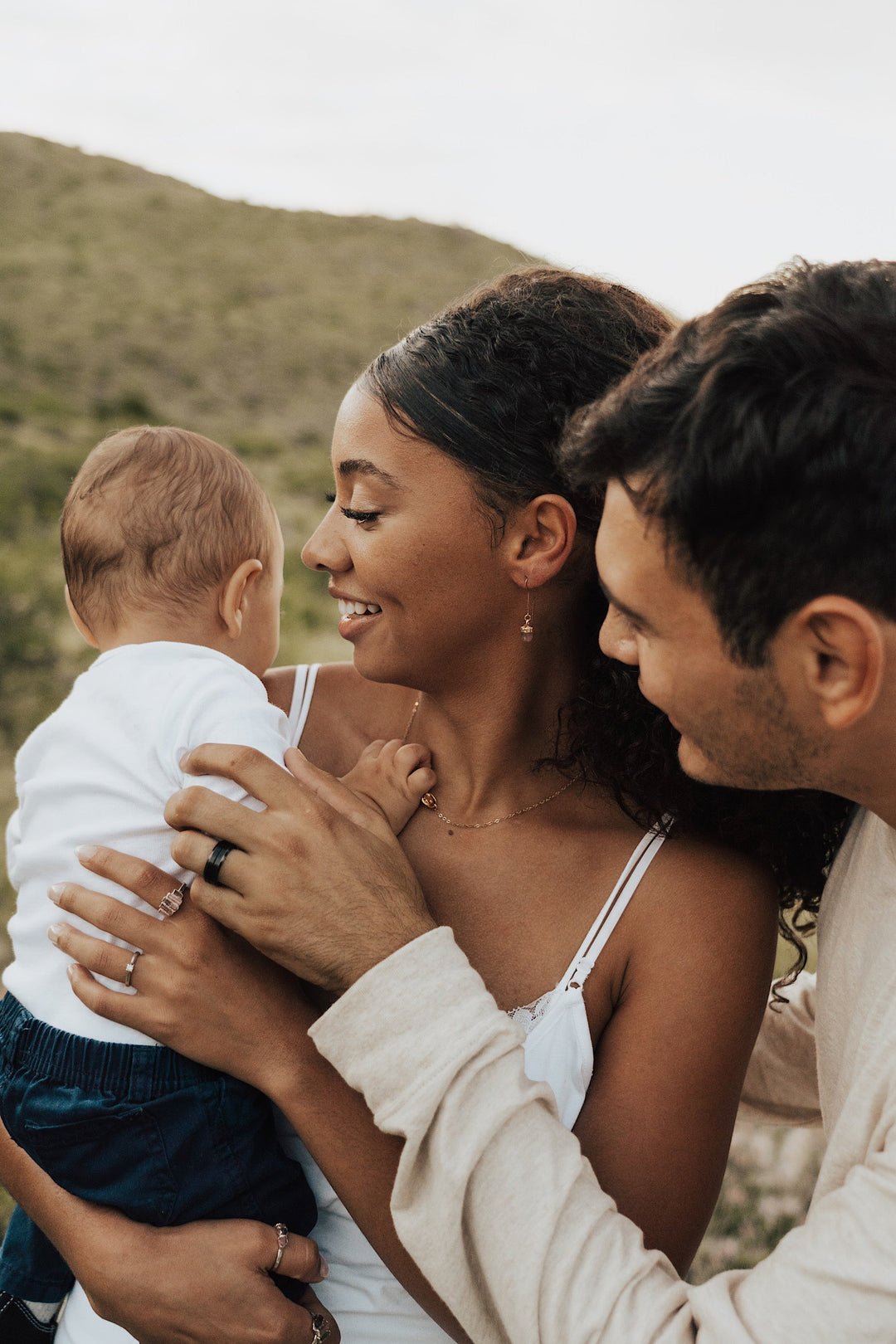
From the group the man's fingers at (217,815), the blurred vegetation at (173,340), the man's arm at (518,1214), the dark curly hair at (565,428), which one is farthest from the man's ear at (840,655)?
the blurred vegetation at (173,340)

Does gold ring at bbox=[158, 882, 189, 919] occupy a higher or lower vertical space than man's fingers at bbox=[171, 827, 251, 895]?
lower

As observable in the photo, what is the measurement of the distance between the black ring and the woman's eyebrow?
2.28 feet

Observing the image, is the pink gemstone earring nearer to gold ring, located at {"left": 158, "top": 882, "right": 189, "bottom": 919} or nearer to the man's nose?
the man's nose

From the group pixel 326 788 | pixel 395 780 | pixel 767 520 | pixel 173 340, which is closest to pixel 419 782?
pixel 395 780

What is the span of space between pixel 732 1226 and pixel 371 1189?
2682 millimetres

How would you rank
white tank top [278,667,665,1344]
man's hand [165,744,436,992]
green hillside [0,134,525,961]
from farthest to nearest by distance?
green hillside [0,134,525,961] → white tank top [278,667,665,1344] → man's hand [165,744,436,992]

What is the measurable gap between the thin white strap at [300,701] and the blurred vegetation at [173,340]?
2211 millimetres

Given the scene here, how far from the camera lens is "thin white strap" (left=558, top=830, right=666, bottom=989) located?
1.80m

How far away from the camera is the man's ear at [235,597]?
2076 millimetres

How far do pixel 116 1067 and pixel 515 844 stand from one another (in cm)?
79

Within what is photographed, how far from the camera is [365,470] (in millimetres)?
1946

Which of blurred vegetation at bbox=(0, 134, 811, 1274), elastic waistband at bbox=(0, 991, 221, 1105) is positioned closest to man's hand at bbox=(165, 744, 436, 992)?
elastic waistband at bbox=(0, 991, 221, 1105)

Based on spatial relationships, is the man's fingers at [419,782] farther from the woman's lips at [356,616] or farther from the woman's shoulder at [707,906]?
the woman's shoulder at [707,906]

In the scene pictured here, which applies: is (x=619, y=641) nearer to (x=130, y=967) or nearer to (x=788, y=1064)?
(x=130, y=967)
